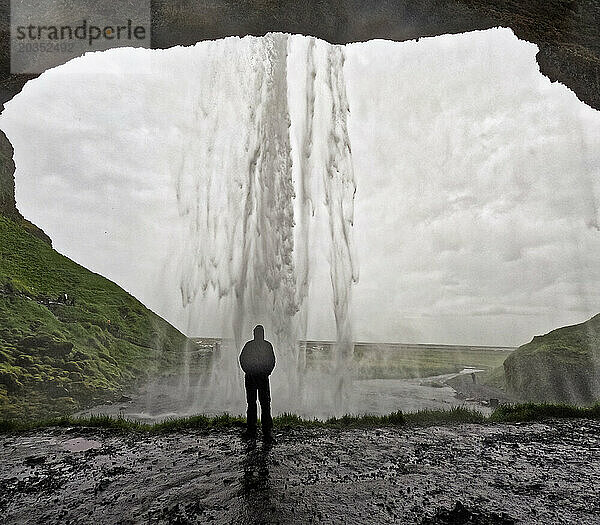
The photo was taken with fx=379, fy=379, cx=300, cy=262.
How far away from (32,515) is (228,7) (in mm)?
14784

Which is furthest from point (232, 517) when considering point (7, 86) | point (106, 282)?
point (106, 282)

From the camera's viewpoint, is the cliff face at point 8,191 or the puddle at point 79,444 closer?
the puddle at point 79,444

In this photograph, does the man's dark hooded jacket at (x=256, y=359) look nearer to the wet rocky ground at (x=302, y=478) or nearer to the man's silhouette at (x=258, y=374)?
the man's silhouette at (x=258, y=374)

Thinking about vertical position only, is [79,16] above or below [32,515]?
above

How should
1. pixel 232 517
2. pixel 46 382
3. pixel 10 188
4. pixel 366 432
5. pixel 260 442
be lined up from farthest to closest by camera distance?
pixel 10 188
pixel 46 382
pixel 366 432
pixel 260 442
pixel 232 517

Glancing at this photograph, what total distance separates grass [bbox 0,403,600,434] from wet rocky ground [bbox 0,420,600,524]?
1.82ft

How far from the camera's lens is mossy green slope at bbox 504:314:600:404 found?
3206 cm

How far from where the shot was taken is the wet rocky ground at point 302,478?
5105mm

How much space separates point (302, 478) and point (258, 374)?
9.45ft

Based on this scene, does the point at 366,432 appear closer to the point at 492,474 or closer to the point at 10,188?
the point at 492,474

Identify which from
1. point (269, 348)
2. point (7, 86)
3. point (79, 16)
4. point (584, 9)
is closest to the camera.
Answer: point (269, 348)

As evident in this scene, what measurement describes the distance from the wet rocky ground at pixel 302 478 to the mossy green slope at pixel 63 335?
14865mm

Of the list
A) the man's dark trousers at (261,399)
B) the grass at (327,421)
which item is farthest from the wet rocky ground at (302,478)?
the grass at (327,421)

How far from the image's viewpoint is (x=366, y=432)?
31.4 ft
